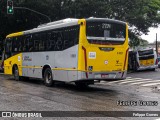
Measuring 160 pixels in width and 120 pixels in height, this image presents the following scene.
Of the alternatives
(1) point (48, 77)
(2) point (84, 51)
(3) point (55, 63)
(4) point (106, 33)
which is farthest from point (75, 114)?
(1) point (48, 77)

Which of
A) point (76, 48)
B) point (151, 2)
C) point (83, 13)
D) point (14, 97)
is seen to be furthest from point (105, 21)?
point (151, 2)

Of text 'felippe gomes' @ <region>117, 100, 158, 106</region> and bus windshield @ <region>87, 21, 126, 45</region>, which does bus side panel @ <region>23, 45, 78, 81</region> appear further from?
text 'felippe gomes' @ <region>117, 100, 158, 106</region>

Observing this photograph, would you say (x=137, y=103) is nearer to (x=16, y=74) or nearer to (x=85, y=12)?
(x=16, y=74)

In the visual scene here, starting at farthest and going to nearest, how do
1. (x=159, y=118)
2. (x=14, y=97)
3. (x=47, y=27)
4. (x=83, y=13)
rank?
(x=83, y=13), (x=47, y=27), (x=14, y=97), (x=159, y=118)

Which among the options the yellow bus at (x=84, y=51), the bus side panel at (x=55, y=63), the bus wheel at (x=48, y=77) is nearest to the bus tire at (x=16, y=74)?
the bus side panel at (x=55, y=63)

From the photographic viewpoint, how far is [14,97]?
40.8 feet

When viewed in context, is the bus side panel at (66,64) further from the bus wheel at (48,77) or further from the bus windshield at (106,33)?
the bus windshield at (106,33)

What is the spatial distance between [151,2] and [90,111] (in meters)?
32.4

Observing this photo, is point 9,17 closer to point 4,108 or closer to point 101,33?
point 101,33

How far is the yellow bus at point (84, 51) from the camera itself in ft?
47.4

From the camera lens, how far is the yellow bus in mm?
Answer: 14445

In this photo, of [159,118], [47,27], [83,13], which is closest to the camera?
[159,118]

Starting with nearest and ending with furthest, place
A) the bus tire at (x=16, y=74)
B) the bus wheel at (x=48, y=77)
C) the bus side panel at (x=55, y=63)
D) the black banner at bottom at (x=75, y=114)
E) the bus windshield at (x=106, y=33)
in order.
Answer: the black banner at bottom at (x=75, y=114)
the bus windshield at (x=106, y=33)
the bus side panel at (x=55, y=63)
the bus wheel at (x=48, y=77)
the bus tire at (x=16, y=74)

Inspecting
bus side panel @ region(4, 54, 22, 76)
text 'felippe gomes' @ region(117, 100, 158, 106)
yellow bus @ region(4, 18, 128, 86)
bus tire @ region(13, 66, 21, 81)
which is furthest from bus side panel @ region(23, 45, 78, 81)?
text 'felippe gomes' @ region(117, 100, 158, 106)
